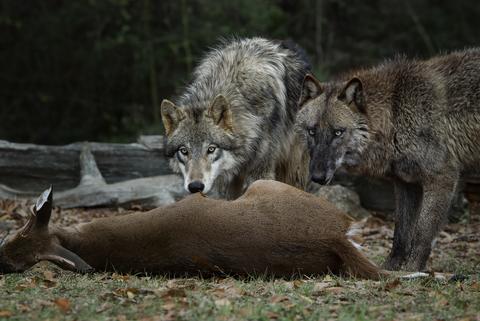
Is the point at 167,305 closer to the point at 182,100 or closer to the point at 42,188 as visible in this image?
the point at 182,100

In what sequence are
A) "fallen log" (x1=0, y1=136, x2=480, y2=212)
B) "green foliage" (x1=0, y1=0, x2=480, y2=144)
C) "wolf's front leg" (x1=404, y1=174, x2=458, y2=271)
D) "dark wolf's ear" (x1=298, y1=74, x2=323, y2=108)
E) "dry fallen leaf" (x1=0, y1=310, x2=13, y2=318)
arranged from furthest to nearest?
1. "green foliage" (x1=0, y1=0, x2=480, y2=144)
2. "fallen log" (x1=0, y1=136, x2=480, y2=212)
3. "dark wolf's ear" (x1=298, y1=74, x2=323, y2=108)
4. "wolf's front leg" (x1=404, y1=174, x2=458, y2=271)
5. "dry fallen leaf" (x1=0, y1=310, x2=13, y2=318)

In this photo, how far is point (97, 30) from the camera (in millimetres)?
17516

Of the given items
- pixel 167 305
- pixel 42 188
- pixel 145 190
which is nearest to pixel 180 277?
pixel 167 305

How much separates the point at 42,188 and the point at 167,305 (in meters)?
6.65

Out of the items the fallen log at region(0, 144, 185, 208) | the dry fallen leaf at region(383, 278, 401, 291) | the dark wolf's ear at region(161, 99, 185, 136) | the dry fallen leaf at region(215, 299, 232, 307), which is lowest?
the fallen log at region(0, 144, 185, 208)

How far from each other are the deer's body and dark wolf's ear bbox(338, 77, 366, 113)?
4.39 feet

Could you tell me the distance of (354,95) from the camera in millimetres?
7664

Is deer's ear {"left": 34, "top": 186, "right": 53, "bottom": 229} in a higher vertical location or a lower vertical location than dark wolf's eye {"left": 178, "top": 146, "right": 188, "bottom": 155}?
lower

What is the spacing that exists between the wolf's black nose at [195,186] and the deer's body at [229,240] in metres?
1.29

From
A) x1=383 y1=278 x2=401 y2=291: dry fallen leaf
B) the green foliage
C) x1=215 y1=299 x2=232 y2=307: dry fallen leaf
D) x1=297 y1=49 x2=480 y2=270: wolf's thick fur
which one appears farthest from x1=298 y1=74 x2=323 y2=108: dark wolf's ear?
the green foliage

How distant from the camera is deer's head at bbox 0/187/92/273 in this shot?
6461 millimetres

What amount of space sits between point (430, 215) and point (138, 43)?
34.6 ft

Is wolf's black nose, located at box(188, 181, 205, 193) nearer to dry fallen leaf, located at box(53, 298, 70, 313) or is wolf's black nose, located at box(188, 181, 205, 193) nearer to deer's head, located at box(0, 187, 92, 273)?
deer's head, located at box(0, 187, 92, 273)

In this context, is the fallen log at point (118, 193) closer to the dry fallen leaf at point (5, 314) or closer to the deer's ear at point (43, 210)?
the deer's ear at point (43, 210)
